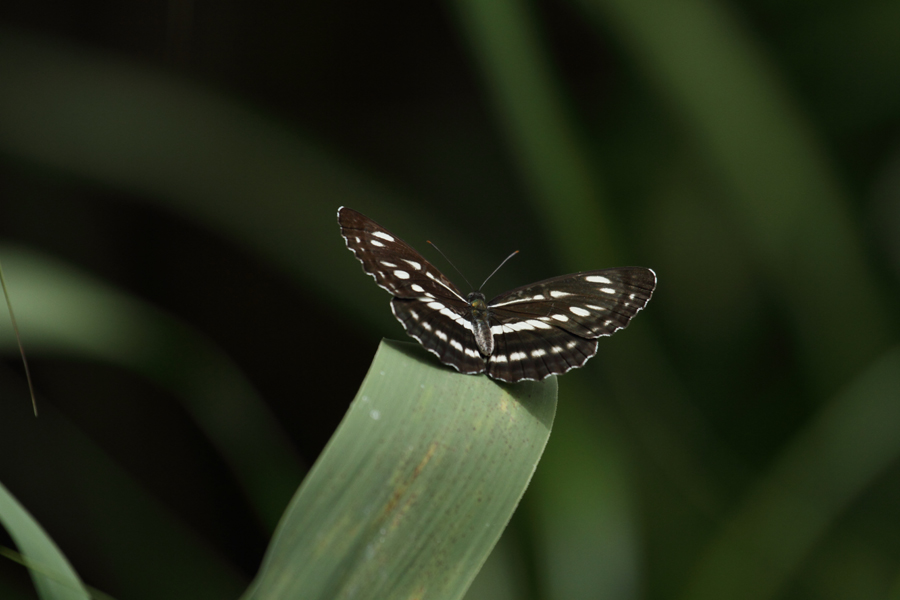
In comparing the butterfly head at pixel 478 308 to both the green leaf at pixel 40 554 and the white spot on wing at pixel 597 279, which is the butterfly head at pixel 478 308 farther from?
the green leaf at pixel 40 554

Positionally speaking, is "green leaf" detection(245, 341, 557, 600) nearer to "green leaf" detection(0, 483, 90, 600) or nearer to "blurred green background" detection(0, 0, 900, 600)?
"green leaf" detection(0, 483, 90, 600)

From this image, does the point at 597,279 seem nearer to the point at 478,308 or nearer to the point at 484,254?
the point at 478,308

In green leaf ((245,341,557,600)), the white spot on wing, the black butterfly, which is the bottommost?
green leaf ((245,341,557,600))

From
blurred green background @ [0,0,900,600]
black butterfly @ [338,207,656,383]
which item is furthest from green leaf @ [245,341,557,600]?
blurred green background @ [0,0,900,600]

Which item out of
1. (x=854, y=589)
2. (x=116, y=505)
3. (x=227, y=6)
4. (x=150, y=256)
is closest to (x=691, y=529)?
(x=854, y=589)

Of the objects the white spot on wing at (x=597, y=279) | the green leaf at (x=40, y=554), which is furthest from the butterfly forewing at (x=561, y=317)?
the green leaf at (x=40, y=554)

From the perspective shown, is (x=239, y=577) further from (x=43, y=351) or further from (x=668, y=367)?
(x=668, y=367)

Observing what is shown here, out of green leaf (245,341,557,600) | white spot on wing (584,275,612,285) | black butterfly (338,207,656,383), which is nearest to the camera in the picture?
green leaf (245,341,557,600)
